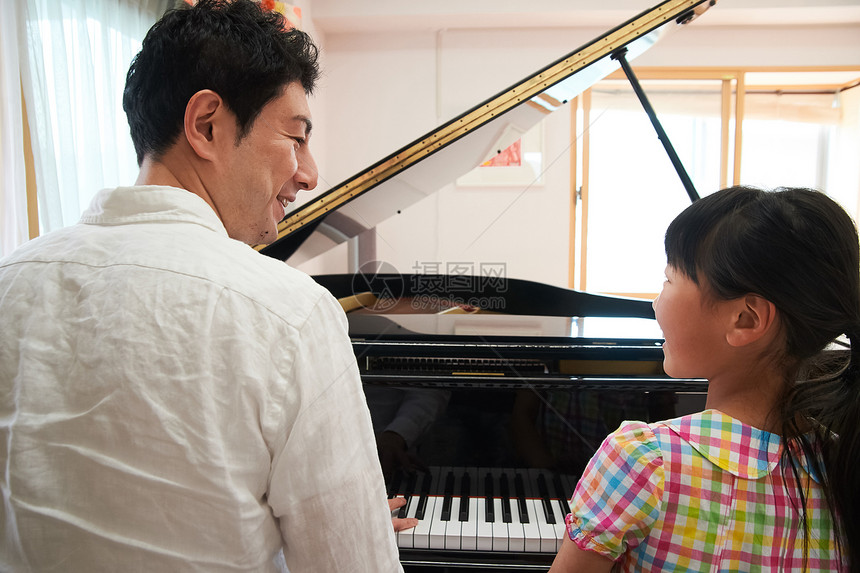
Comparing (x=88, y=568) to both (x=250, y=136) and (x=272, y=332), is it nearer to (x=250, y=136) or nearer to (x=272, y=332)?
(x=272, y=332)

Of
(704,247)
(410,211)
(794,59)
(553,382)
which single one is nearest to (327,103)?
(410,211)

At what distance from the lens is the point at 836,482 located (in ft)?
2.39

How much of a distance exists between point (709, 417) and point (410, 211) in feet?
13.9

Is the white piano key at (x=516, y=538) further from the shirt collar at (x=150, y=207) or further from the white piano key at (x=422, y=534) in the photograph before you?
the shirt collar at (x=150, y=207)

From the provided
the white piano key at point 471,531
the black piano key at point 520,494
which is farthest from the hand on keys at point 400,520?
the black piano key at point 520,494

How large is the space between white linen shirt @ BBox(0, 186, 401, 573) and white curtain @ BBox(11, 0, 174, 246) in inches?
73.6

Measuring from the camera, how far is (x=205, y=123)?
0.77m

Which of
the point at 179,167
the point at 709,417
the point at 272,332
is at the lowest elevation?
the point at 709,417

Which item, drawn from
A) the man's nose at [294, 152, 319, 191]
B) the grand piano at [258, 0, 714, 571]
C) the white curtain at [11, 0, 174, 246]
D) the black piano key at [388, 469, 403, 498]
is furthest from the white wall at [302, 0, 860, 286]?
the man's nose at [294, 152, 319, 191]

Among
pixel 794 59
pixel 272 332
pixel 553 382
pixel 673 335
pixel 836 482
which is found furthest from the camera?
pixel 794 59

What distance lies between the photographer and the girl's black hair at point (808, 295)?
0.73 meters

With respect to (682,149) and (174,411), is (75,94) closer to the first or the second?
(174,411)

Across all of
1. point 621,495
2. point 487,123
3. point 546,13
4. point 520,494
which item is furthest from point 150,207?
point 546,13

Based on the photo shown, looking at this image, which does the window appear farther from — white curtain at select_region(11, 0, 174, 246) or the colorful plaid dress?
the colorful plaid dress
